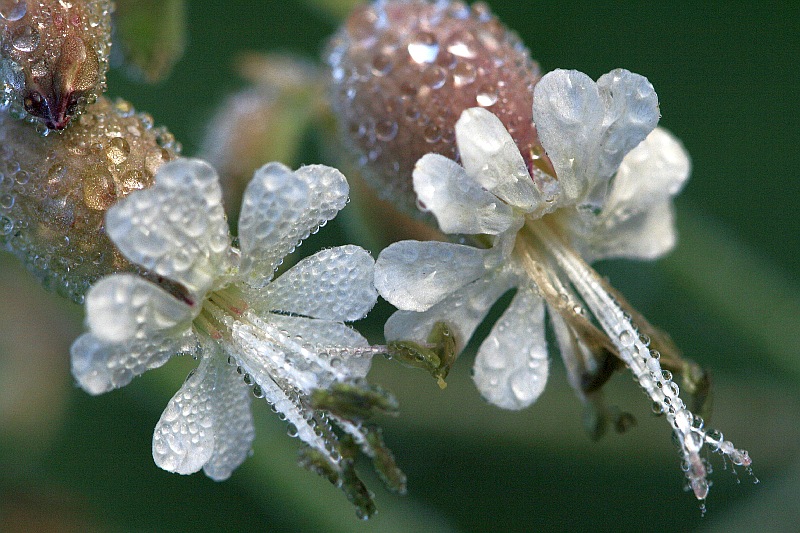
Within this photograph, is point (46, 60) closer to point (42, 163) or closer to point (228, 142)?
point (42, 163)

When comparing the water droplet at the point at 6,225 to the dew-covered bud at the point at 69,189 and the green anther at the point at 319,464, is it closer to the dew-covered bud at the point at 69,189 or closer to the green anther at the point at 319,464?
the dew-covered bud at the point at 69,189

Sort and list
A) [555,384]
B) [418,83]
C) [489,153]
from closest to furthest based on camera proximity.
A: [489,153] → [418,83] → [555,384]

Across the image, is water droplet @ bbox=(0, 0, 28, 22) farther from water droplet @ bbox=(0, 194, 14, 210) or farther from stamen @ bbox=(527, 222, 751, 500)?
stamen @ bbox=(527, 222, 751, 500)

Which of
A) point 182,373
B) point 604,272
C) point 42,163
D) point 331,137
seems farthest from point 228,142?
point 604,272

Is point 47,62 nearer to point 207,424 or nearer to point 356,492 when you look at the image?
point 207,424

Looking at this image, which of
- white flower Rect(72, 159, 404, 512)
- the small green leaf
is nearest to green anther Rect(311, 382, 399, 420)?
white flower Rect(72, 159, 404, 512)

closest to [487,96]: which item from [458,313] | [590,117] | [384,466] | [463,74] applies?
[463,74]

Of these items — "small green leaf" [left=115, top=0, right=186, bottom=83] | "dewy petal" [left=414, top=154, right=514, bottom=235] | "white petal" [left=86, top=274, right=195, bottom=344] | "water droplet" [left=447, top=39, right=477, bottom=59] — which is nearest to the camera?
"white petal" [left=86, top=274, right=195, bottom=344]
